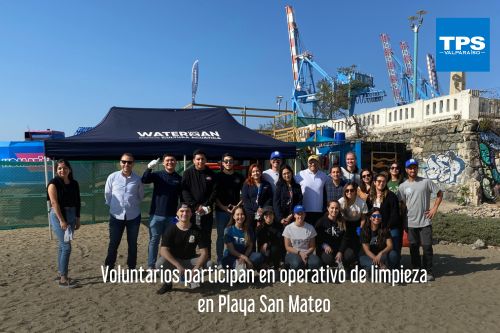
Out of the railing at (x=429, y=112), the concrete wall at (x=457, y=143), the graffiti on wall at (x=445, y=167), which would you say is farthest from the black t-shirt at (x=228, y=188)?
the graffiti on wall at (x=445, y=167)

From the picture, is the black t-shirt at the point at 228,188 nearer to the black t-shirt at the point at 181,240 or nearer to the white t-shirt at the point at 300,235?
the black t-shirt at the point at 181,240

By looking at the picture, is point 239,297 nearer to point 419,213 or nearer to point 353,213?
point 353,213

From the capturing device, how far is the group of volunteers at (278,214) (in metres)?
4.69

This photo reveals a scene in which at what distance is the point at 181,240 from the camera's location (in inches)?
171

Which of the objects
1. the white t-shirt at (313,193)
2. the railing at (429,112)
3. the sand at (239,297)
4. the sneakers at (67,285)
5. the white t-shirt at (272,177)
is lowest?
the sand at (239,297)

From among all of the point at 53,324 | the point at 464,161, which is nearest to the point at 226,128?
the point at 53,324

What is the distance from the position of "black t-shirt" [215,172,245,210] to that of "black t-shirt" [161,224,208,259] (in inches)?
28.5

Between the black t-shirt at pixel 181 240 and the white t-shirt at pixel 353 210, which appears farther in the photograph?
the white t-shirt at pixel 353 210

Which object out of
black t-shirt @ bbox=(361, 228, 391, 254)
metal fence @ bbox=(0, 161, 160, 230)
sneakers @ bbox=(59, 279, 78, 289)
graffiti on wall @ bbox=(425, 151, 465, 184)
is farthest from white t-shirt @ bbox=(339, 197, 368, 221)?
graffiti on wall @ bbox=(425, 151, 465, 184)

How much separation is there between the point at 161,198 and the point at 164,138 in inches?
86.1

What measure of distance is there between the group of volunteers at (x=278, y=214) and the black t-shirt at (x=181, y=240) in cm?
6

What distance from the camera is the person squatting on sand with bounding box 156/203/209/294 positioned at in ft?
14.0

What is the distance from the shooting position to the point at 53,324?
3.46 metres

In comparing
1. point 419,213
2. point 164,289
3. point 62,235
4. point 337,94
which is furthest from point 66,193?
point 337,94
